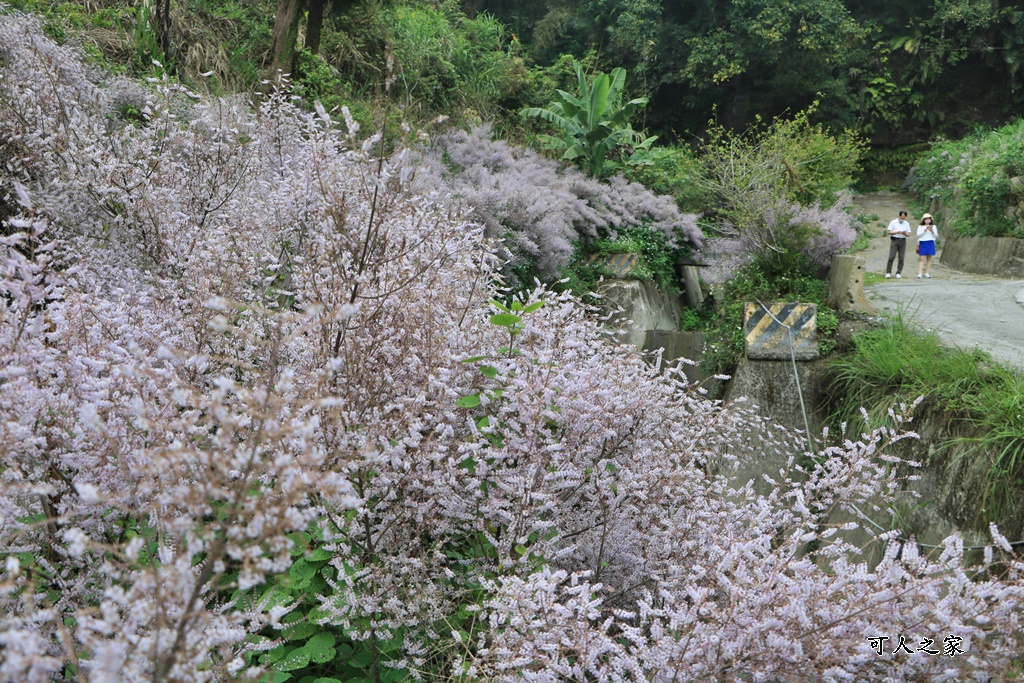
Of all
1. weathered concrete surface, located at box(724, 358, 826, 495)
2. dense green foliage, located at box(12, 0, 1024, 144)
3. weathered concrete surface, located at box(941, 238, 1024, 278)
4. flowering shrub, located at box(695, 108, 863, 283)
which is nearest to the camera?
weathered concrete surface, located at box(724, 358, 826, 495)

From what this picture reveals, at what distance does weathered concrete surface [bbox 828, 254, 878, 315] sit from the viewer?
6555 millimetres

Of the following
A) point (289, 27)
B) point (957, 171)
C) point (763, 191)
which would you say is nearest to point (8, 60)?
point (289, 27)

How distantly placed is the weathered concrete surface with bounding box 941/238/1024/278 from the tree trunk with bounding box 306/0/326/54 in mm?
9816

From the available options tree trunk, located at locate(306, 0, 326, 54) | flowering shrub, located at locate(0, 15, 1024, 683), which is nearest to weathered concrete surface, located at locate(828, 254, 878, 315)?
flowering shrub, located at locate(0, 15, 1024, 683)

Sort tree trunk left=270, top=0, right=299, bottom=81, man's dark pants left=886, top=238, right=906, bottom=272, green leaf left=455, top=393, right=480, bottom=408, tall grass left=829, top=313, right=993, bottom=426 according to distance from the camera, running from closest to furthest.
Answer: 1. green leaf left=455, top=393, right=480, bottom=408
2. tall grass left=829, top=313, right=993, bottom=426
3. tree trunk left=270, top=0, right=299, bottom=81
4. man's dark pants left=886, top=238, right=906, bottom=272

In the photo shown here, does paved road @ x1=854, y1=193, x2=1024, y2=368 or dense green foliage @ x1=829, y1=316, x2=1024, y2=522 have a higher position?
paved road @ x1=854, y1=193, x2=1024, y2=368

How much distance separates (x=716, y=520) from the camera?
8.85 feet

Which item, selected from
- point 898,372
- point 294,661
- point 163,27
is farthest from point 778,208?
point 163,27

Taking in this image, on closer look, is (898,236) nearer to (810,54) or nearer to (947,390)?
(947,390)

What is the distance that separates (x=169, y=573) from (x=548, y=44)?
67.4 feet

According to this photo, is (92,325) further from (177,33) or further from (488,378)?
(177,33)

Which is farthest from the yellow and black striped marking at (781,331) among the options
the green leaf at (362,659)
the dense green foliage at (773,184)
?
the green leaf at (362,659)

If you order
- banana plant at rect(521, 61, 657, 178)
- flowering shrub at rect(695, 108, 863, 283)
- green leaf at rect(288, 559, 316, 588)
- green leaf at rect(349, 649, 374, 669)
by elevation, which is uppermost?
banana plant at rect(521, 61, 657, 178)

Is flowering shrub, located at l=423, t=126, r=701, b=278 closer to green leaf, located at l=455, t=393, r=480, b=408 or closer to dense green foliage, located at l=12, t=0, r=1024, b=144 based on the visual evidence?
green leaf, located at l=455, t=393, r=480, b=408
